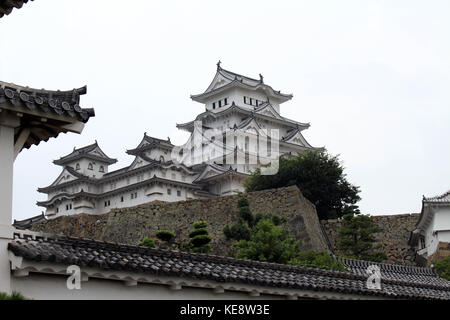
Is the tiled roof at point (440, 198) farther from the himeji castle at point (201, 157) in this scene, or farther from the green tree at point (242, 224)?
the himeji castle at point (201, 157)

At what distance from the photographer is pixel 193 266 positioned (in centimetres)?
958

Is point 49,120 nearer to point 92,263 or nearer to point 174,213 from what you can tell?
point 92,263

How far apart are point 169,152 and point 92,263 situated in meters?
42.1

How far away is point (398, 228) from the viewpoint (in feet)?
105

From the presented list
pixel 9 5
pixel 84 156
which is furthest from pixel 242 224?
pixel 84 156

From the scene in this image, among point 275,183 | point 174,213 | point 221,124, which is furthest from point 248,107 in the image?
point 174,213

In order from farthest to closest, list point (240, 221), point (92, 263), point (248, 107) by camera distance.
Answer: point (248, 107)
point (240, 221)
point (92, 263)

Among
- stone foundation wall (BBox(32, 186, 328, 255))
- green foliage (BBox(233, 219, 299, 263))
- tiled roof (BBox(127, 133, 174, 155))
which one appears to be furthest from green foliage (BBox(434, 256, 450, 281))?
tiled roof (BBox(127, 133, 174, 155))

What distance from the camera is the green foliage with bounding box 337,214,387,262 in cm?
2694

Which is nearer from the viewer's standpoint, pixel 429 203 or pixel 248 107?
pixel 429 203
